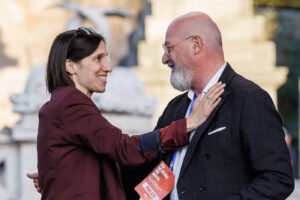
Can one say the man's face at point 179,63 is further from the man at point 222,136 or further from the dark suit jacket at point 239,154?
the dark suit jacket at point 239,154

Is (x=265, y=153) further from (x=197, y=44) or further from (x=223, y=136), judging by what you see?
(x=197, y=44)

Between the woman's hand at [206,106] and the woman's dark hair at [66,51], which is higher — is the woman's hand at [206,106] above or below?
below

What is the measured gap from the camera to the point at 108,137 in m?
2.84

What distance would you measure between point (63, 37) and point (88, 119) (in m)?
0.48

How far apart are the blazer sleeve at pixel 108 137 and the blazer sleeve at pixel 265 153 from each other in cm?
36

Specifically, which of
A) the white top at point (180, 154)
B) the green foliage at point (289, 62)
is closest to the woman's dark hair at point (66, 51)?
the white top at point (180, 154)

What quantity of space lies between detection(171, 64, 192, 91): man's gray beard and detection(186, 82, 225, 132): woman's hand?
216mm

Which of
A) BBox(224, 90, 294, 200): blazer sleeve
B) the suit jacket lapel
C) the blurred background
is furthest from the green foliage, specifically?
BBox(224, 90, 294, 200): blazer sleeve

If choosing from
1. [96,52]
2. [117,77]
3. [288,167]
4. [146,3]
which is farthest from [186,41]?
[146,3]

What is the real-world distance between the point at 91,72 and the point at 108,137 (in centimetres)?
39

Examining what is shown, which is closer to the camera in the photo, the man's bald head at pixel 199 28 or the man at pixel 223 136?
the man at pixel 223 136

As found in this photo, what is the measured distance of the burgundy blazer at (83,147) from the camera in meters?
2.83

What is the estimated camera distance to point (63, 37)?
304cm

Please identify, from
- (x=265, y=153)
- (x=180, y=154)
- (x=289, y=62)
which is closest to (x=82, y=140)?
(x=180, y=154)
